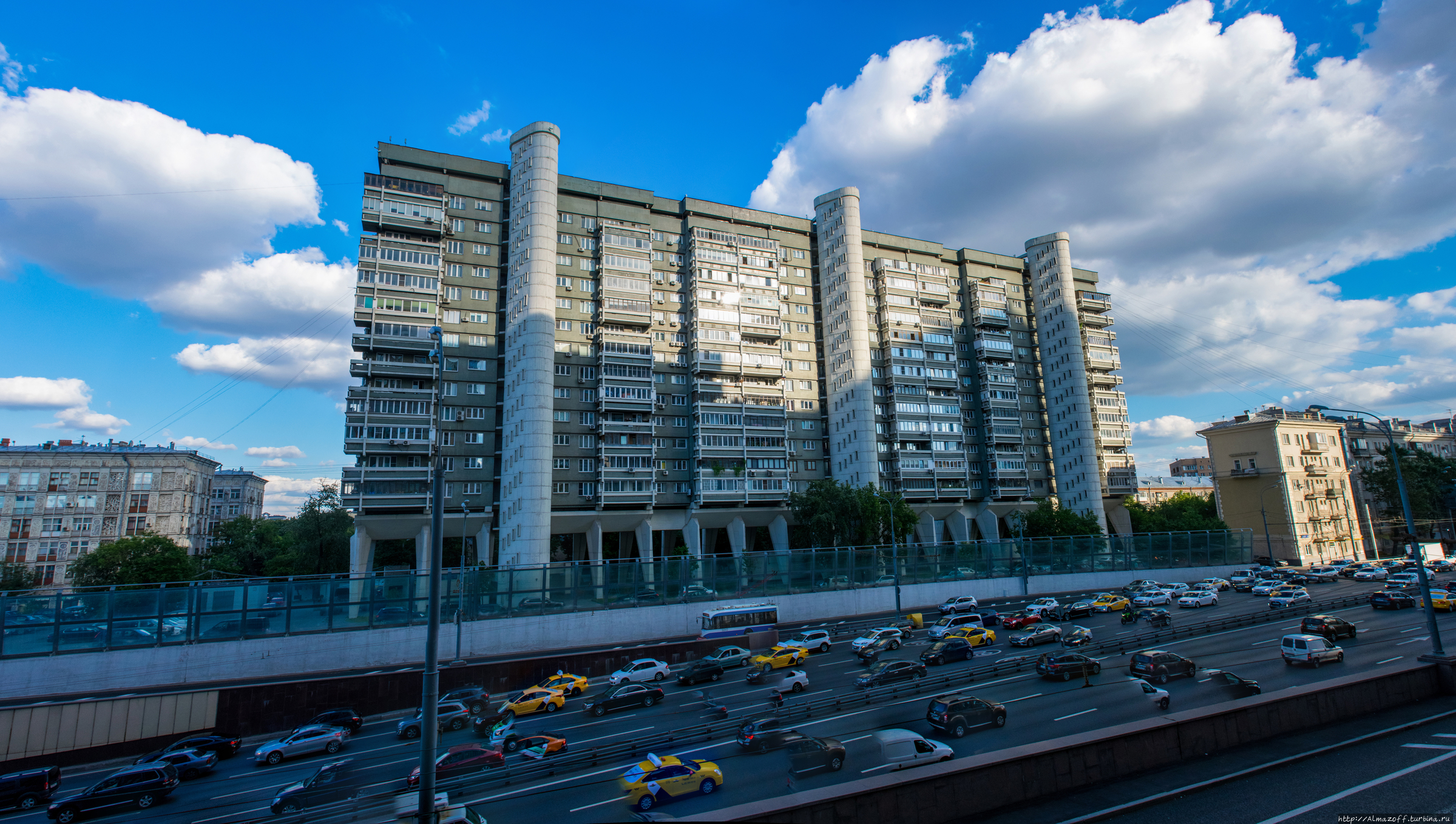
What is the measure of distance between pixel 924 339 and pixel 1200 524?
45687 millimetres

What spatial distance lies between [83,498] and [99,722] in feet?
276

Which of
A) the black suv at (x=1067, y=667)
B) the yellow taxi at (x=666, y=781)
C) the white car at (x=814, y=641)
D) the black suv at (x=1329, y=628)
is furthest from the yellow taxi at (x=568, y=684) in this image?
the black suv at (x=1329, y=628)

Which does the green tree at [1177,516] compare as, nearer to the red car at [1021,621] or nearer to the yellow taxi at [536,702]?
the red car at [1021,621]

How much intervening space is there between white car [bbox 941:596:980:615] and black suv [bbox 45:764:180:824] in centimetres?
4621

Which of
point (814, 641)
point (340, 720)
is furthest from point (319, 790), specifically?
point (814, 641)

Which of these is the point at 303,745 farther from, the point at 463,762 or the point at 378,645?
the point at 378,645

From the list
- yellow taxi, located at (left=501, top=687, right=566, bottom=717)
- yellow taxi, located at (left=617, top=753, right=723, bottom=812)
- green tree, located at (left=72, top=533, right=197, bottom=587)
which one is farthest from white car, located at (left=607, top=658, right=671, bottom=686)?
green tree, located at (left=72, top=533, right=197, bottom=587)

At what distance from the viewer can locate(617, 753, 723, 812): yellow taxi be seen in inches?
666

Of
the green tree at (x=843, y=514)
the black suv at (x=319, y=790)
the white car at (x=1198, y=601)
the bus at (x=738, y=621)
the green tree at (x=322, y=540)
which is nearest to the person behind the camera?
the black suv at (x=319, y=790)

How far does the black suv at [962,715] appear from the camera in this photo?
2031 cm

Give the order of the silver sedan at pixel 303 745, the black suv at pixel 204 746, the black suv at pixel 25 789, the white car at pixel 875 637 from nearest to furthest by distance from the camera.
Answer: the black suv at pixel 25 789 < the silver sedan at pixel 303 745 < the black suv at pixel 204 746 < the white car at pixel 875 637

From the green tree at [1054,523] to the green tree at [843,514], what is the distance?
23.7 m

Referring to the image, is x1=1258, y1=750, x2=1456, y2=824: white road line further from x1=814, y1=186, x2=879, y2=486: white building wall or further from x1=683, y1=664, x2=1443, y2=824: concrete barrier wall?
x1=814, y1=186, x2=879, y2=486: white building wall

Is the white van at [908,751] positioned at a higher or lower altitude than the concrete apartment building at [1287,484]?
lower
